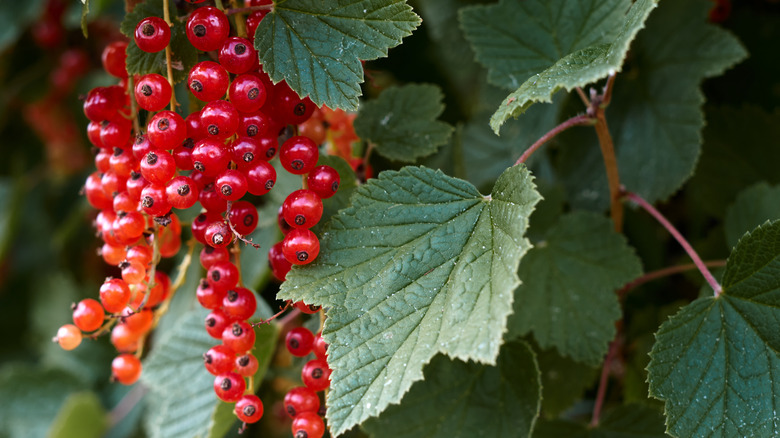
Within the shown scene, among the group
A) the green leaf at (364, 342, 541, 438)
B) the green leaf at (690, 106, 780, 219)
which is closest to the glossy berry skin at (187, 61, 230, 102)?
the green leaf at (364, 342, 541, 438)

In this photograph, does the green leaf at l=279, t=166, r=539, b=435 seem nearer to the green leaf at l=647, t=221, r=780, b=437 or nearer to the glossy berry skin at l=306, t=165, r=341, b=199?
the glossy berry skin at l=306, t=165, r=341, b=199

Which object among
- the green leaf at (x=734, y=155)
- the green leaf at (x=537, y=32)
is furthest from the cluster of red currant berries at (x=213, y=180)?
the green leaf at (x=734, y=155)

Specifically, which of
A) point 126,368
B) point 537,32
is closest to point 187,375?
point 126,368

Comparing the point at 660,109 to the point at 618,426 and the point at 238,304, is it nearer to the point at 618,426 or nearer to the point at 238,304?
the point at 618,426

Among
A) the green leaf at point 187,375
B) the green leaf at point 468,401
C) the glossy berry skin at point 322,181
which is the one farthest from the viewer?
the green leaf at point 187,375

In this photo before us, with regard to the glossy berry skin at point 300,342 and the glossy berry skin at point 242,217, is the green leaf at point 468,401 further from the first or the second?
the glossy berry skin at point 242,217

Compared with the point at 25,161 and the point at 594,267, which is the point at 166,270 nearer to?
the point at 25,161

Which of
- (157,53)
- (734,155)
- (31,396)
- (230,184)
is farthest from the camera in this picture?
(31,396)
